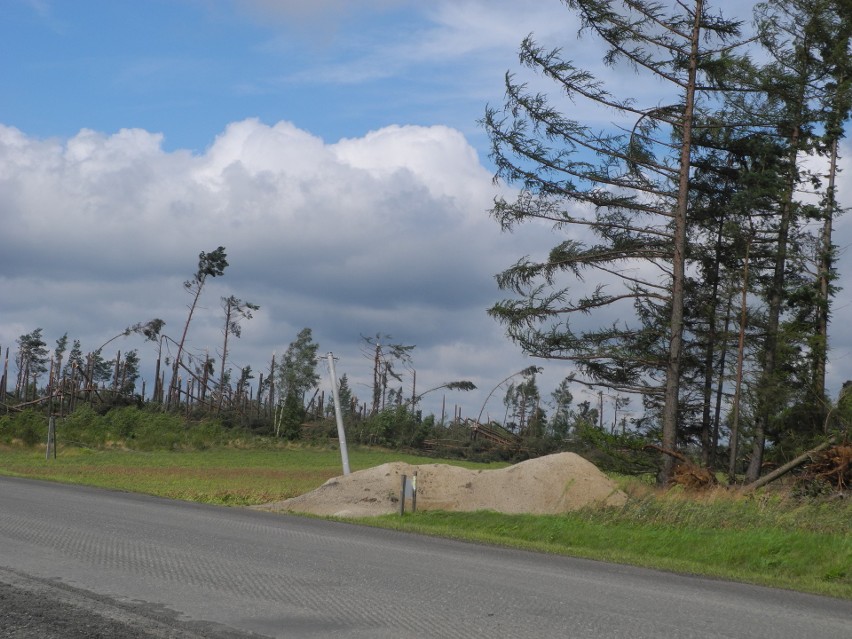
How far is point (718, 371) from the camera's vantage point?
130ft

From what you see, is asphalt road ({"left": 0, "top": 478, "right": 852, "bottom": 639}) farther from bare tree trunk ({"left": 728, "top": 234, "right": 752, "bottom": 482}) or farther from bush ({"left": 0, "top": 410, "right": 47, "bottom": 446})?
bush ({"left": 0, "top": 410, "right": 47, "bottom": 446})

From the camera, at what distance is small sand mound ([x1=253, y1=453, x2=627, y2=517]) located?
23875 millimetres

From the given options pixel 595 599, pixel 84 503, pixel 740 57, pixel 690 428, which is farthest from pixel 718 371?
pixel 595 599

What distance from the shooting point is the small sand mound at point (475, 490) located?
23875 mm

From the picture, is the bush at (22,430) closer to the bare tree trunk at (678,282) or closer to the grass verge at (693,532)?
the grass verge at (693,532)

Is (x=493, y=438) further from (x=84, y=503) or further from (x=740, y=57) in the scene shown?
(x=84, y=503)

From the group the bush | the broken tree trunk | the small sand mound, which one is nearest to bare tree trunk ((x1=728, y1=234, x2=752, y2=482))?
the broken tree trunk

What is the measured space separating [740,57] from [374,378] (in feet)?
176

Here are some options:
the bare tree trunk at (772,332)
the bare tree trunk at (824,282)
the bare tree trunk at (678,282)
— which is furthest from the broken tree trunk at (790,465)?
the bare tree trunk at (824,282)

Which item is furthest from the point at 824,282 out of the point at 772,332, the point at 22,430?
the point at 22,430

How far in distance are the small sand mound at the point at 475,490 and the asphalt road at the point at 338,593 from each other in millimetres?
8647

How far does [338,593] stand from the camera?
370 inches

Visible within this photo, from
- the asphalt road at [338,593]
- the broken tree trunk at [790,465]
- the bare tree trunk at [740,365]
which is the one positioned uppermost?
the bare tree trunk at [740,365]

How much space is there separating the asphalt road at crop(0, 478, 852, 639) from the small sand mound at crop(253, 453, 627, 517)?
8.65 m
